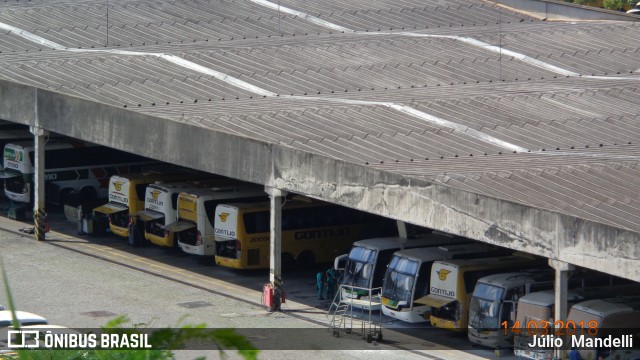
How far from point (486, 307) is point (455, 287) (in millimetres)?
1639

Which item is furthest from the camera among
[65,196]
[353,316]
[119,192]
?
[65,196]

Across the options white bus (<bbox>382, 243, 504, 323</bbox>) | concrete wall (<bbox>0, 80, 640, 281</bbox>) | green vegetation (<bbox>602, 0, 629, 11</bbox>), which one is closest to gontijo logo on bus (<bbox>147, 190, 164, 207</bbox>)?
concrete wall (<bbox>0, 80, 640, 281</bbox>)

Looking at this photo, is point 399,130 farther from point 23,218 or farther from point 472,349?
point 23,218

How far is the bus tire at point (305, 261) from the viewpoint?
133 feet

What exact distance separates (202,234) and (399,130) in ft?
26.4

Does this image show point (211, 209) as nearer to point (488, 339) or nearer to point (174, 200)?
point (174, 200)

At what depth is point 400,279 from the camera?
113 feet

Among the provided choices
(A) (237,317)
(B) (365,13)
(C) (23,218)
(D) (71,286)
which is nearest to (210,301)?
(A) (237,317)

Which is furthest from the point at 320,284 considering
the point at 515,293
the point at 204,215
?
the point at 204,215

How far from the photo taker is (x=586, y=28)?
54625mm

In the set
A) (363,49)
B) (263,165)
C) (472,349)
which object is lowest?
(472,349)

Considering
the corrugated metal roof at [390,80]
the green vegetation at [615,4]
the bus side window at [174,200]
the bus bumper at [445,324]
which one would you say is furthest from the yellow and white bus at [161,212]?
the green vegetation at [615,4]

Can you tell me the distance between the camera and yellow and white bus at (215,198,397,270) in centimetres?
3947

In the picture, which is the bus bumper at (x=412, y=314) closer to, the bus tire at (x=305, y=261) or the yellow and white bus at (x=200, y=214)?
the bus tire at (x=305, y=261)
